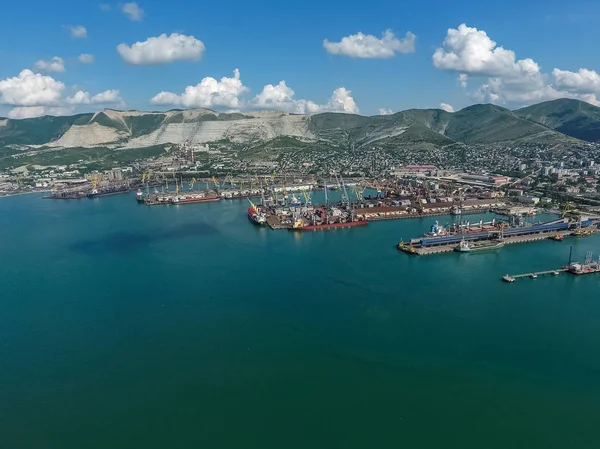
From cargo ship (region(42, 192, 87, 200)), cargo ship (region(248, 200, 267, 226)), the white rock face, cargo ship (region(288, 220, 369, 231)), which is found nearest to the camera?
cargo ship (region(288, 220, 369, 231))

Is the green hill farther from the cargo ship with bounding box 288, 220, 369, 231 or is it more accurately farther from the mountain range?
the cargo ship with bounding box 288, 220, 369, 231

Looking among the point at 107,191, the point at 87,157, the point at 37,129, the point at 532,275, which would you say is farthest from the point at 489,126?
the point at 37,129

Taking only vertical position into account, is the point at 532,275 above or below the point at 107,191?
below

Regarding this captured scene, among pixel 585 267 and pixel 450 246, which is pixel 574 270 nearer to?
pixel 585 267

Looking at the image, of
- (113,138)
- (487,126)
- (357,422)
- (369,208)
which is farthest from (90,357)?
(487,126)

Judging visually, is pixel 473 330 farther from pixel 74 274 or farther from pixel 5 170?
pixel 5 170

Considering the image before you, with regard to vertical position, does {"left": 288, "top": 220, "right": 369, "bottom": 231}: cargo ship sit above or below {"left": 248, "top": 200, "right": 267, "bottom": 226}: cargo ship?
below

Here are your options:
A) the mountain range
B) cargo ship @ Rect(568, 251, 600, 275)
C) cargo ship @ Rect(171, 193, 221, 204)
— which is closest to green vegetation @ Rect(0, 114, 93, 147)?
the mountain range

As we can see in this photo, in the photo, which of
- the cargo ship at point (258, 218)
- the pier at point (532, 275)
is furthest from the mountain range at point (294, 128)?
the pier at point (532, 275)

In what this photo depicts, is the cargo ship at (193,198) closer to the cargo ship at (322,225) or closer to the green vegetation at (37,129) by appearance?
the cargo ship at (322,225)
